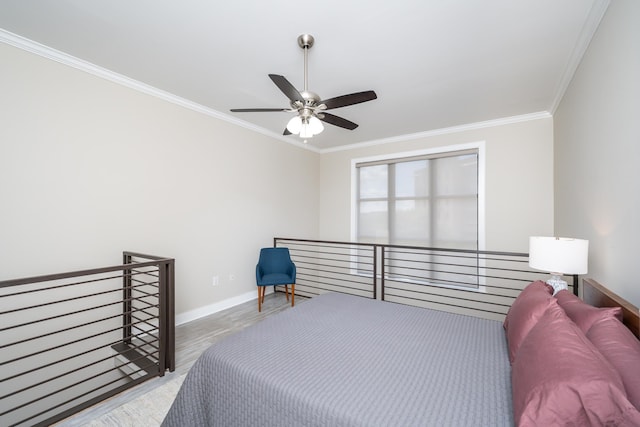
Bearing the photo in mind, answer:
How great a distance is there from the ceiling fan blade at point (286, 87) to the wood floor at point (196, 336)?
2.30 m

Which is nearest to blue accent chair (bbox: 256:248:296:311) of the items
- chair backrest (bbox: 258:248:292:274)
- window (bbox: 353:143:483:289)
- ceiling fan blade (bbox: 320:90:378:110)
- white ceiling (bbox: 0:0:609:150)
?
chair backrest (bbox: 258:248:292:274)

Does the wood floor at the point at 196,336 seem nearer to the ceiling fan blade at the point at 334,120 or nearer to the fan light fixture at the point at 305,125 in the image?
the fan light fixture at the point at 305,125

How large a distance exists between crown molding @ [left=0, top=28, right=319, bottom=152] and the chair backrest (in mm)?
1786

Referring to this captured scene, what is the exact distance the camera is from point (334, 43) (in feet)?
6.77

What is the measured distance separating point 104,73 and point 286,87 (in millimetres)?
1925

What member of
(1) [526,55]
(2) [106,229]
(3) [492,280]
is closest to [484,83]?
(1) [526,55]

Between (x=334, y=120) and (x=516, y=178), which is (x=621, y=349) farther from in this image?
(x=516, y=178)

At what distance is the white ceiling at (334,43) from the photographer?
1.75m

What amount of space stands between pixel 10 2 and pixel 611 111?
12.5 feet

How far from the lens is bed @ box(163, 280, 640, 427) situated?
96cm

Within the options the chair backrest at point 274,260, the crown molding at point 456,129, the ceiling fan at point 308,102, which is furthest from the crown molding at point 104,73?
the crown molding at point 456,129

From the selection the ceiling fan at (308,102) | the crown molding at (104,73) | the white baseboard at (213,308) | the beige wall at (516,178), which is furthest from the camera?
the beige wall at (516,178)

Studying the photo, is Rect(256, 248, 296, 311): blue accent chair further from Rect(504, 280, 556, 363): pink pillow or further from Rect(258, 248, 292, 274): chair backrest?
Rect(504, 280, 556, 363): pink pillow

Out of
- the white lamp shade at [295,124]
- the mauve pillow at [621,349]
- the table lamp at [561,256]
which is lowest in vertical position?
the mauve pillow at [621,349]
